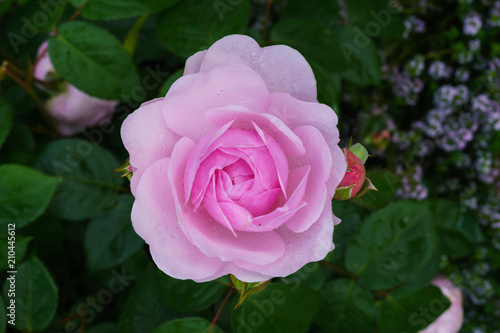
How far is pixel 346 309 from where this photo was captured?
2.95ft

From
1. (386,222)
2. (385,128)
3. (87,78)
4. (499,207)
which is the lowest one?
(499,207)

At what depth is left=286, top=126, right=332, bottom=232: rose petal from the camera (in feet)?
1.49

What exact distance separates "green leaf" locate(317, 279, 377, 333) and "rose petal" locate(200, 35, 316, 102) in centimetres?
54

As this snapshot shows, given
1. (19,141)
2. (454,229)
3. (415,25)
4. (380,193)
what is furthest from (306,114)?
(415,25)

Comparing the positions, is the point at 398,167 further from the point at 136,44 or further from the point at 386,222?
the point at 136,44

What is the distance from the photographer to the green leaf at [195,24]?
2.74 ft

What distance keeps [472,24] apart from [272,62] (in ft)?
3.35

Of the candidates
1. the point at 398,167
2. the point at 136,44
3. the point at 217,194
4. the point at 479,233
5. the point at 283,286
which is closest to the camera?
the point at 217,194

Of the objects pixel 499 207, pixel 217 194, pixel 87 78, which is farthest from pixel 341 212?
pixel 499 207

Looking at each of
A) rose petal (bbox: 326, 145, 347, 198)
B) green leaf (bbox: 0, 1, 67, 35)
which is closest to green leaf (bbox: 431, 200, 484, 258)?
rose petal (bbox: 326, 145, 347, 198)

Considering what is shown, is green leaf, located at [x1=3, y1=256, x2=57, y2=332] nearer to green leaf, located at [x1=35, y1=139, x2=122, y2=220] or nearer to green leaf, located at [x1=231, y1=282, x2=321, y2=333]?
green leaf, located at [x1=35, y1=139, x2=122, y2=220]

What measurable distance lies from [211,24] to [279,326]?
59cm

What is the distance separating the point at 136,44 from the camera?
1.05m

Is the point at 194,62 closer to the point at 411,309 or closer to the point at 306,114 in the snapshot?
the point at 306,114
